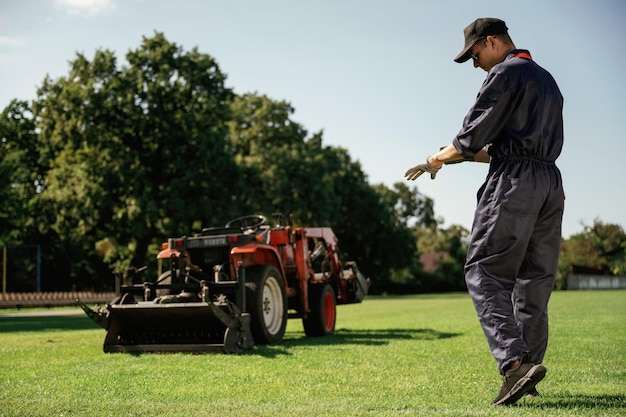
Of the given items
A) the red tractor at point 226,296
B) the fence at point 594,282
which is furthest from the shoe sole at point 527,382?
the fence at point 594,282

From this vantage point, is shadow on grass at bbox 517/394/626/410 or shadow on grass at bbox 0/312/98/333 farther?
shadow on grass at bbox 0/312/98/333

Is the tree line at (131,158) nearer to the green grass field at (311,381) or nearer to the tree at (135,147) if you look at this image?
the tree at (135,147)

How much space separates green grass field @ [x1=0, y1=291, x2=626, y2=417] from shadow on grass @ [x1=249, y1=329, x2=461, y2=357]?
7 cm

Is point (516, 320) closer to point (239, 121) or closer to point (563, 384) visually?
point (563, 384)

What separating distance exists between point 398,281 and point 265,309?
67495mm

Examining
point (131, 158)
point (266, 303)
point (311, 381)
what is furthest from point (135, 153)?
point (311, 381)

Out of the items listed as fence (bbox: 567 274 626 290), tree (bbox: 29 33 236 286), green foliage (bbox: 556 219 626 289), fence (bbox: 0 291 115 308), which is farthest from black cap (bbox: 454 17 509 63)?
green foliage (bbox: 556 219 626 289)

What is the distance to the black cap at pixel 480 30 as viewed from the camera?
16.4ft

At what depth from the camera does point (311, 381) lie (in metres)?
6.30

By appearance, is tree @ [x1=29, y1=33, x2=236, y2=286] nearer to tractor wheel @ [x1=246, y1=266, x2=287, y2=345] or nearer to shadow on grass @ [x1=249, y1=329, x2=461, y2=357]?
shadow on grass @ [x1=249, y1=329, x2=461, y2=357]

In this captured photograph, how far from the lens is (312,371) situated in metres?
7.07

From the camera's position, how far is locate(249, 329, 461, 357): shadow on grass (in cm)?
959

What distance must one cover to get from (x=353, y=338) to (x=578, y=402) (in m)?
7.03

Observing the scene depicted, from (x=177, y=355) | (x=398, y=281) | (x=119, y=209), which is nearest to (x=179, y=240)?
(x=177, y=355)
